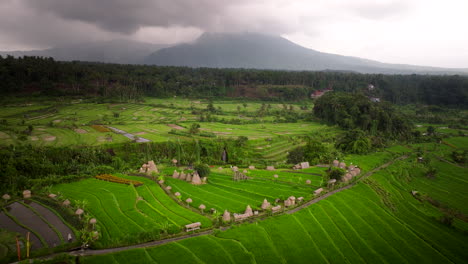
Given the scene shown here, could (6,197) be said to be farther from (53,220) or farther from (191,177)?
(191,177)

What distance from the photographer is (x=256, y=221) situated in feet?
74.1

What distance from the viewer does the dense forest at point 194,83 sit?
70.1m

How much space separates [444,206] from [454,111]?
7712 cm

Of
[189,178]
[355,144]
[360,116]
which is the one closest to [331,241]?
[189,178]

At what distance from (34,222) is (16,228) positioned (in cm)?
120

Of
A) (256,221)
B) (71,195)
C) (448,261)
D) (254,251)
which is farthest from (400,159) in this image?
(71,195)

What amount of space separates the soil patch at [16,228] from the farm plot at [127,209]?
4.15 meters

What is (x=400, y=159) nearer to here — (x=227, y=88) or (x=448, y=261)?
(x=448, y=261)

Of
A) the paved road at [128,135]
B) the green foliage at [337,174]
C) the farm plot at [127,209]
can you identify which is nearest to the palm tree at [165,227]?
the farm plot at [127,209]

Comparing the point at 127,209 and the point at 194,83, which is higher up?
the point at 194,83

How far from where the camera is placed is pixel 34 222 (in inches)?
854

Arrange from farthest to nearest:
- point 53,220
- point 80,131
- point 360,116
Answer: point 360,116, point 80,131, point 53,220

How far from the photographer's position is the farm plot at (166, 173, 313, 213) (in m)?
26.0

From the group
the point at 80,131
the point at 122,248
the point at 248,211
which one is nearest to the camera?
the point at 122,248
